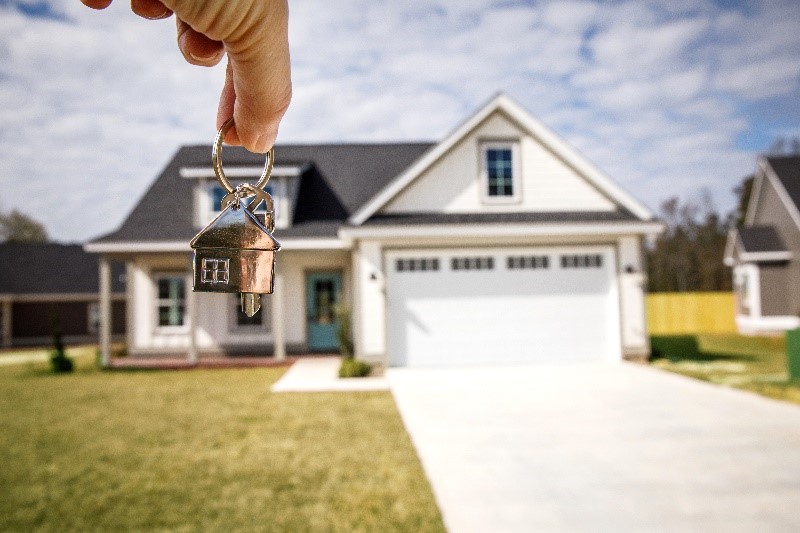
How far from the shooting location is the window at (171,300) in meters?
18.7

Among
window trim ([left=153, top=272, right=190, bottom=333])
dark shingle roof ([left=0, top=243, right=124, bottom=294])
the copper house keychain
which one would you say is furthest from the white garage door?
dark shingle roof ([left=0, top=243, right=124, bottom=294])

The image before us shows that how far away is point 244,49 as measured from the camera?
74 cm

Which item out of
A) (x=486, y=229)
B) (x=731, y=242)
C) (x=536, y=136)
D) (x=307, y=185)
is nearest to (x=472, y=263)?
(x=486, y=229)

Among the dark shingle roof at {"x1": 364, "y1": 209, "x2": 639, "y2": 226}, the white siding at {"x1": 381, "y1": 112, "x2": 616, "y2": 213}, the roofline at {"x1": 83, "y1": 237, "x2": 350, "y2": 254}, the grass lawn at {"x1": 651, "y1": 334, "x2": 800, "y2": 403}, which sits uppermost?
the white siding at {"x1": 381, "y1": 112, "x2": 616, "y2": 213}

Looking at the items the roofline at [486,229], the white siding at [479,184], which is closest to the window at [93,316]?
the roofline at [486,229]

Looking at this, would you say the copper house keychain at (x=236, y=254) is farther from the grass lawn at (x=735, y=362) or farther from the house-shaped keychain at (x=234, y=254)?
the grass lawn at (x=735, y=362)

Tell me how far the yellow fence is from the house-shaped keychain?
29489 millimetres

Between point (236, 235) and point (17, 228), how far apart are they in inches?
2778

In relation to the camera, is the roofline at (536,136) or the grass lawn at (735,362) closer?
the grass lawn at (735,362)

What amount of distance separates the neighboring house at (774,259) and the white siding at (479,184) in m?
12.7

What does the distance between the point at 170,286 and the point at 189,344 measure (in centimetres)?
202

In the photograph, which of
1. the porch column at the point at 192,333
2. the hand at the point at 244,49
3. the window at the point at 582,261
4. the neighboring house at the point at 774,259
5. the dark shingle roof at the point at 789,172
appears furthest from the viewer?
the dark shingle roof at the point at 789,172

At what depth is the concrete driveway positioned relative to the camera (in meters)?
5.23

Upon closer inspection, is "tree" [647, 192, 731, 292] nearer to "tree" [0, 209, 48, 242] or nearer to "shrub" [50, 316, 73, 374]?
"shrub" [50, 316, 73, 374]
